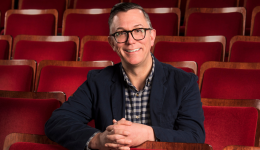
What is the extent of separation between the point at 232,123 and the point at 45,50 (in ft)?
1.14

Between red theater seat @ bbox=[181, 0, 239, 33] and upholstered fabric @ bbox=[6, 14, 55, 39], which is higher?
red theater seat @ bbox=[181, 0, 239, 33]

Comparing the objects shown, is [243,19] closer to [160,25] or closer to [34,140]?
[160,25]

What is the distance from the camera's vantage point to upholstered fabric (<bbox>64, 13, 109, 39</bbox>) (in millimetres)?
596

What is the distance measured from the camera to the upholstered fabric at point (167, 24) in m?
0.57

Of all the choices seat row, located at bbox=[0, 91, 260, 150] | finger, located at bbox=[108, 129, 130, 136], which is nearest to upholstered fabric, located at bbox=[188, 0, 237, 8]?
seat row, located at bbox=[0, 91, 260, 150]

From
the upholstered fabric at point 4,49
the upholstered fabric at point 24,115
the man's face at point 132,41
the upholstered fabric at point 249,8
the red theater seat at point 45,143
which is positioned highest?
the upholstered fabric at point 249,8

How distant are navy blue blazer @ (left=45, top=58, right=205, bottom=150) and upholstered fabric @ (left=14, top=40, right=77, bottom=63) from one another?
212mm

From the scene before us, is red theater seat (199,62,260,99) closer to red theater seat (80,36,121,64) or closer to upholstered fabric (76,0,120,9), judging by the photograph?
red theater seat (80,36,121,64)

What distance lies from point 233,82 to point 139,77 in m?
0.13

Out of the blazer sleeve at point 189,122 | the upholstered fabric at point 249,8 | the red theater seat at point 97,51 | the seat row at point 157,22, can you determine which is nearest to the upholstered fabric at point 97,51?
the red theater seat at point 97,51

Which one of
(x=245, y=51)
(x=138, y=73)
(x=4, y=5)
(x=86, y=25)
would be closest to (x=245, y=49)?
(x=245, y=51)

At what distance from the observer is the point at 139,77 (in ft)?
0.87

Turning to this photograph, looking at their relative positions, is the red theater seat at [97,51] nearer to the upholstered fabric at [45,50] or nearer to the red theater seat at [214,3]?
the upholstered fabric at [45,50]

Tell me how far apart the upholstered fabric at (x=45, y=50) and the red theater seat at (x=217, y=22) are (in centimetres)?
23
